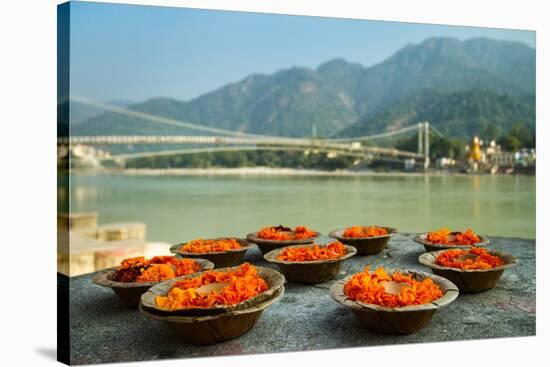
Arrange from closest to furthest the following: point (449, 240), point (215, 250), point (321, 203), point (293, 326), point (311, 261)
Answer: point (293, 326) → point (311, 261) → point (215, 250) → point (449, 240) → point (321, 203)

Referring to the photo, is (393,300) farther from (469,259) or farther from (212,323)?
(469,259)

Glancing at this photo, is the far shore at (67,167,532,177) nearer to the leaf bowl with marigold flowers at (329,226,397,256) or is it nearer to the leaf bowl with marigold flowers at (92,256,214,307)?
the leaf bowl with marigold flowers at (329,226,397,256)

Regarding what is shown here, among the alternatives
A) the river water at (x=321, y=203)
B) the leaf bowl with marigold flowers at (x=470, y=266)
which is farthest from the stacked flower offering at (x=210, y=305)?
the leaf bowl with marigold flowers at (x=470, y=266)

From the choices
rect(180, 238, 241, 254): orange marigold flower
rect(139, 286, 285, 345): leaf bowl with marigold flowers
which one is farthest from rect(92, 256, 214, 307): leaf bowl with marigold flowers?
rect(180, 238, 241, 254): orange marigold flower

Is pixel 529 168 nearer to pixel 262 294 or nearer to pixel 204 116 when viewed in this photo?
pixel 262 294

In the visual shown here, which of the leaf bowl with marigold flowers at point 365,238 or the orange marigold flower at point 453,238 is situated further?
the leaf bowl with marigold flowers at point 365,238

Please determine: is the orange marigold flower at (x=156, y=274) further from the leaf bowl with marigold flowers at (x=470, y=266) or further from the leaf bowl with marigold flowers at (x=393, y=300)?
the leaf bowl with marigold flowers at (x=470, y=266)

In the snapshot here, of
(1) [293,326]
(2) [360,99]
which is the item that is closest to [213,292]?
(1) [293,326]
